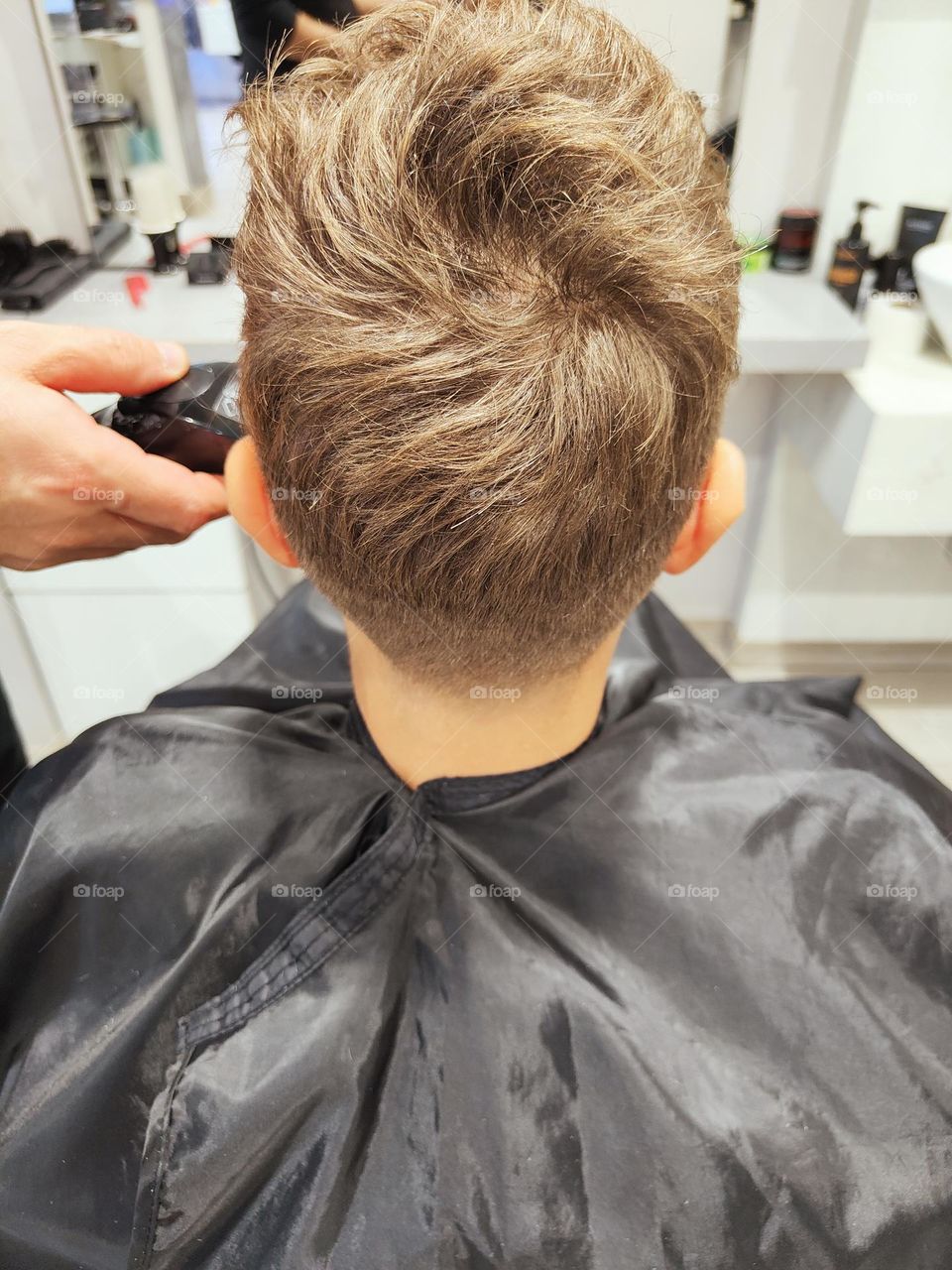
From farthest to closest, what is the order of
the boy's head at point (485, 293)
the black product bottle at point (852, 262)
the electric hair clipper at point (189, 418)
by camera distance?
the black product bottle at point (852, 262), the electric hair clipper at point (189, 418), the boy's head at point (485, 293)

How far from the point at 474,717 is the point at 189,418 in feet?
1.87

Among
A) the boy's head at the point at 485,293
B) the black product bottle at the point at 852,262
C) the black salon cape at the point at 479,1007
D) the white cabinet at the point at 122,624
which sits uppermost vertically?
the boy's head at the point at 485,293

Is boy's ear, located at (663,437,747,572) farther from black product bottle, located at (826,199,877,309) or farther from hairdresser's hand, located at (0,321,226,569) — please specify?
black product bottle, located at (826,199,877,309)

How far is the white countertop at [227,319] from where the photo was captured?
200 centimetres

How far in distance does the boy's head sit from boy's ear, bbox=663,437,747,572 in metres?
0.11

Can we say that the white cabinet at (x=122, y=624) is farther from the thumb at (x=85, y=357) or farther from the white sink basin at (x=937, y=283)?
the white sink basin at (x=937, y=283)

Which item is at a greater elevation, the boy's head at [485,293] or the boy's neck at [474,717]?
the boy's head at [485,293]

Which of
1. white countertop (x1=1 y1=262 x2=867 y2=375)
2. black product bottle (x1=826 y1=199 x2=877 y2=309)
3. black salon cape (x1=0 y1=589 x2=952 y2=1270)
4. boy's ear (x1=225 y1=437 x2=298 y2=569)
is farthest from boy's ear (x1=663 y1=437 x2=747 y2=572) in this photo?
black product bottle (x1=826 y1=199 x2=877 y2=309)

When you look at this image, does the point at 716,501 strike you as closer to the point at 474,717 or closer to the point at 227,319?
the point at 474,717

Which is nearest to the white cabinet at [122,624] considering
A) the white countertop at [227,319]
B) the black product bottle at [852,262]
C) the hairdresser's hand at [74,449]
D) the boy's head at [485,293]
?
the white countertop at [227,319]

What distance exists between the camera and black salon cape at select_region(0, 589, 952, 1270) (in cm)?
86

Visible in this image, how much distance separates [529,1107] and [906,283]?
2.35m

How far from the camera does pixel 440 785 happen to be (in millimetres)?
1095

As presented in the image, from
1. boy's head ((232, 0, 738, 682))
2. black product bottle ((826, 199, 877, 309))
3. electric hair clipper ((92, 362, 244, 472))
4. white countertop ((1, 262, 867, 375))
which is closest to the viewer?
boy's head ((232, 0, 738, 682))
